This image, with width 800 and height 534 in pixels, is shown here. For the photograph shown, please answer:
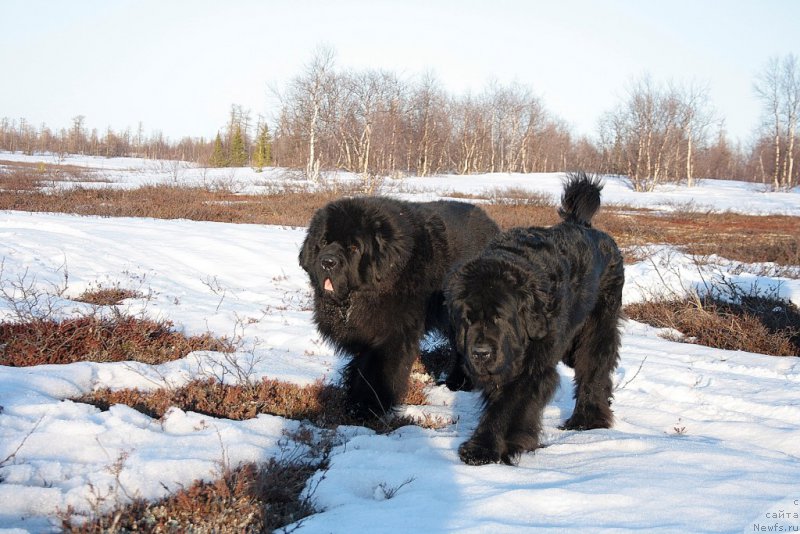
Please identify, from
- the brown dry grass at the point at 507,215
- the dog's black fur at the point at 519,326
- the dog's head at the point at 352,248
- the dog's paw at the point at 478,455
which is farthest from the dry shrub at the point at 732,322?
the brown dry grass at the point at 507,215

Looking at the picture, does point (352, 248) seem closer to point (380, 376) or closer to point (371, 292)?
point (371, 292)

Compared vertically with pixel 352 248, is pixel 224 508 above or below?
below

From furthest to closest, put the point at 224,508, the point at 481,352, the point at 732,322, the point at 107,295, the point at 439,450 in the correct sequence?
the point at 107,295, the point at 732,322, the point at 439,450, the point at 481,352, the point at 224,508

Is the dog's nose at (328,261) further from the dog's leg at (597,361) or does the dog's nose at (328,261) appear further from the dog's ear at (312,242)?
the dog's leg at (597,361)

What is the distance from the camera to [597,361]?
4.74 meters

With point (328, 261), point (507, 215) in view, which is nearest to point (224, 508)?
Result: point (328, 261)

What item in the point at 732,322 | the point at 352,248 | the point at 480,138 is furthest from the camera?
the point at 480,138

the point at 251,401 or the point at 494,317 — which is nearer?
the point at 494,317

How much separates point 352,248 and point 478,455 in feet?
6.70

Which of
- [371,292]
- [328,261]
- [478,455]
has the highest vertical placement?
[328,261]

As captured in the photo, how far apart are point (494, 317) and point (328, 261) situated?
1675 millimetres

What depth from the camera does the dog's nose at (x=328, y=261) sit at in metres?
4.78

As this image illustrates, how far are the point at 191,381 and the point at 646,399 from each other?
12.9 feet

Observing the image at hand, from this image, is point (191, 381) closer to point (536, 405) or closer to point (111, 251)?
point (536, 405)
